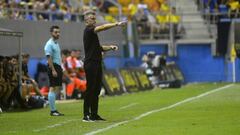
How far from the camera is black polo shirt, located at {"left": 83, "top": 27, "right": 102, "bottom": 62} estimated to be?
14.8m

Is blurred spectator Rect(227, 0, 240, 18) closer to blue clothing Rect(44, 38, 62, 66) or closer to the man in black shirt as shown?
blue clothing Rect(44, 38, 62, 66)

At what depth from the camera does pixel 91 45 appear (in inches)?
583

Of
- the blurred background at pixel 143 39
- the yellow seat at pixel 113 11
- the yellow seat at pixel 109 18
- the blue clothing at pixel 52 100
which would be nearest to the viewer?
the blue clothing at pixel 52 100

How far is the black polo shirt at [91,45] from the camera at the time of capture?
48.4ft

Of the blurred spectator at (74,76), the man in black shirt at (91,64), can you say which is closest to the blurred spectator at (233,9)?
the blurred spectator at (74,76)

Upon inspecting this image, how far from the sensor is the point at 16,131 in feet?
42.6

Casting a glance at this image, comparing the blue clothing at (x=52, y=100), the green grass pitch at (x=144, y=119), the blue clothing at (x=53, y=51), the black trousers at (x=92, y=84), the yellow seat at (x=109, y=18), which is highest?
the yellow seat at (x=109, y=18)

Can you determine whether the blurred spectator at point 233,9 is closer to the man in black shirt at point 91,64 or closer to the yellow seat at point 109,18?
the yellow seat at point 109,18

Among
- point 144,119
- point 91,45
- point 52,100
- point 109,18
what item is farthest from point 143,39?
point 91,45

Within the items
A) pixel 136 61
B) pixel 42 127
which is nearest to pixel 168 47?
pixel 136 61

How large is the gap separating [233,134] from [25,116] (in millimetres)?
6853

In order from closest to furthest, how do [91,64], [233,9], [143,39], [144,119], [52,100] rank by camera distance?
1. [91,64]
2. [144,119]
3. [52,100]
4. [233,9]
5. [143,39]

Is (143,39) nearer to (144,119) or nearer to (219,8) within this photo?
(219,8)

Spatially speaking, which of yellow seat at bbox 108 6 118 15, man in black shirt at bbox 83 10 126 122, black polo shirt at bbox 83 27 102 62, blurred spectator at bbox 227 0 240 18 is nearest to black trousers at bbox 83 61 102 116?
man in black shirt at bbox 83 10 126 122
